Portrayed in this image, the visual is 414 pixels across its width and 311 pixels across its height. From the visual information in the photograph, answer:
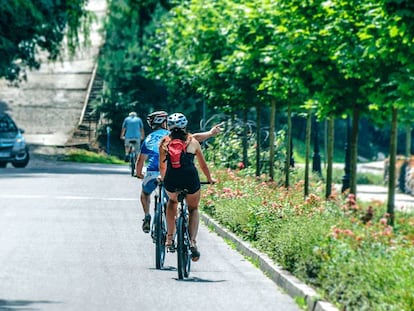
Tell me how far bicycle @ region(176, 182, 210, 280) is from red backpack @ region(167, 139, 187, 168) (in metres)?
0.34

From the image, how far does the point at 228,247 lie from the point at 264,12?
8539 mm

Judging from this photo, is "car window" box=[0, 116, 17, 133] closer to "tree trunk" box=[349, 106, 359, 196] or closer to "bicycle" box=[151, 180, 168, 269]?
"tree trunk" box=[349, 106, 359, 196]

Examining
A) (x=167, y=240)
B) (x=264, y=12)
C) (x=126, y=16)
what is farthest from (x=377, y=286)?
(x=126, y=16)

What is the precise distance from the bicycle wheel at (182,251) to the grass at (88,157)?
36579 millimetres

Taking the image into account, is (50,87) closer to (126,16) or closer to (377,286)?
(126,16)

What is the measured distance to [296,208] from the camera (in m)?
16.9

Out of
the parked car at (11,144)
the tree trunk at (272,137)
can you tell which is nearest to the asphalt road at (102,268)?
the tree trunk at (272,137)

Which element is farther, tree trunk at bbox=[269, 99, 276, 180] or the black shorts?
tree trunk at bbox=[269, 99, 276, 180]

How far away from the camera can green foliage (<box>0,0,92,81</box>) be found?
44.4m

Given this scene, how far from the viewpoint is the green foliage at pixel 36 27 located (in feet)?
146

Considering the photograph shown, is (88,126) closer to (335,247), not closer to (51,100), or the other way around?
(51,100)

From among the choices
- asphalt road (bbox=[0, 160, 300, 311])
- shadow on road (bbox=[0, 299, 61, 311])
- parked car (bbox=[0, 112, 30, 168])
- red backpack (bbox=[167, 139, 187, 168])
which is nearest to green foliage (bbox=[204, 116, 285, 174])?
asphalt road (bbox=[0, 160, 300, 311])

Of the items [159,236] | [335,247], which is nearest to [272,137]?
[159,236]

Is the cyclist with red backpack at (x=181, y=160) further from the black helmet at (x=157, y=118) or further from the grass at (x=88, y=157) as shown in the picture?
the grass at (x=88, y=157)
